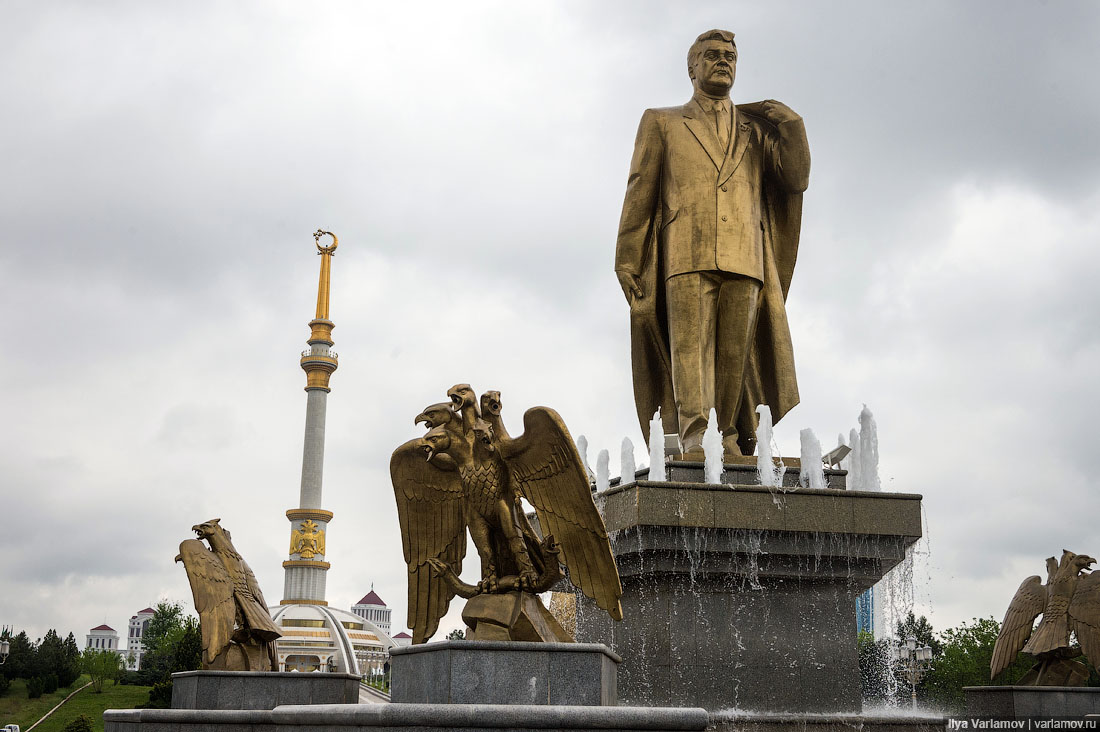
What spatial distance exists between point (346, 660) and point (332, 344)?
2136 centimetres

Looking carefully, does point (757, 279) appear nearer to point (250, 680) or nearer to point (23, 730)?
point (250, 680)

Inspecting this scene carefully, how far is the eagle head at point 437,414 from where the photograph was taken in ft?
21.0

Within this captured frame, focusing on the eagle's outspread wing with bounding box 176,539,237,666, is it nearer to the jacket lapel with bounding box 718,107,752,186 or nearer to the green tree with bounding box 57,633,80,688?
the jacket lapel with bounding box 718,107,752,186

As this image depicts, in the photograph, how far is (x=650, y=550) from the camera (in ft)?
24.9

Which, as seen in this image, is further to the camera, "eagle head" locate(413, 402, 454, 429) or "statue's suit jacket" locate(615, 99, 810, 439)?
"statue's suit jacket" locate(615, 99, 810, 439)

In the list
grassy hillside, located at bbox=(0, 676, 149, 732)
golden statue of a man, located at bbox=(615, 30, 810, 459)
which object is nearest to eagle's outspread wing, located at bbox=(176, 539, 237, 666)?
golden statue of a man, located at bbox=(615, 30, 810, 459)

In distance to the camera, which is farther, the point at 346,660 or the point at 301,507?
the point at 301,507

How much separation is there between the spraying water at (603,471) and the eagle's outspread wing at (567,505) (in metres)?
2.57

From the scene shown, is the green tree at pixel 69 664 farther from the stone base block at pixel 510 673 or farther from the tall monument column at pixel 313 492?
the stone base block at pixel 510 673

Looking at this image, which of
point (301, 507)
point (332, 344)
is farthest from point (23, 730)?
point (332, 344)

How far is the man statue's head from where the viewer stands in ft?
31.1

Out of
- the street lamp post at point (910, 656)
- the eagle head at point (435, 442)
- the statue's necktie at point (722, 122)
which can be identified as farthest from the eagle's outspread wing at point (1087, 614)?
the eagle head at point (435, 442)

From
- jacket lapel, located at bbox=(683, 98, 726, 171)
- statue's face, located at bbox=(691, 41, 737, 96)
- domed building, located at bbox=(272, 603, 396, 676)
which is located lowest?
domed building, located at bbox=(272, 603, 396, 676)

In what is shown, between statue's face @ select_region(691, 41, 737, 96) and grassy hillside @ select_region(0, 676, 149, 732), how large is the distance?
27228 mm
